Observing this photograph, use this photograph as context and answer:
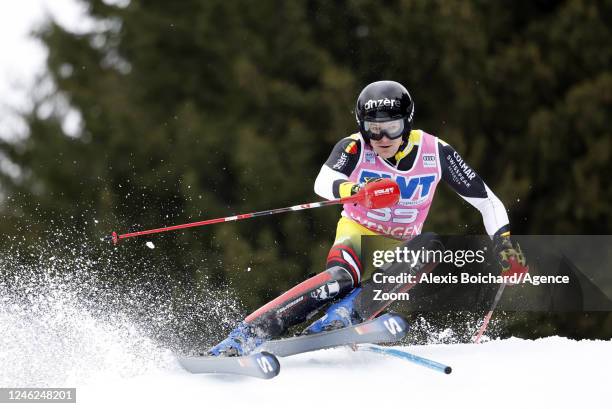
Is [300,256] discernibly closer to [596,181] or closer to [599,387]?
[596,181]

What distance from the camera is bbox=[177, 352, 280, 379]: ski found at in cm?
469

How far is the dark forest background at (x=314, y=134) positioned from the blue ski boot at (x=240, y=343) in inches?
207

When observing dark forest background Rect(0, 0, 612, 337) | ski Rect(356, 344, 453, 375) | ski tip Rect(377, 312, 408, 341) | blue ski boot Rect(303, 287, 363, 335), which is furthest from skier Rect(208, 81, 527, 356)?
dark forest background Rect(0, 0, 612, 337)

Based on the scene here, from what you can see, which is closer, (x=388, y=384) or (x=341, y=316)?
(x=388, y=384)

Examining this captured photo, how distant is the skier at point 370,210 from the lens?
16.7 ft

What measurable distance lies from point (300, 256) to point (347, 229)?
5703mm

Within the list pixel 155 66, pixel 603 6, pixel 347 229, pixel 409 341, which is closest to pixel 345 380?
pixel 347 229

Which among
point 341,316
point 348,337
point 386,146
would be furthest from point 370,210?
point 348,337

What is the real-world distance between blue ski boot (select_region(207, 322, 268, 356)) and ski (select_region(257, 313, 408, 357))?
12 centimetres

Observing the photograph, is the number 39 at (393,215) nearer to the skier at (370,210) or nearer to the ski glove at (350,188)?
the skier at (370,210)

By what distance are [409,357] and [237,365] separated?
2.91 ft

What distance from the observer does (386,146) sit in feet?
17.0

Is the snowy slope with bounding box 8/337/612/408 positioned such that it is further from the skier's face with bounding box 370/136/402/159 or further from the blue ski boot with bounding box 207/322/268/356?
the skier's face with bounding box 370/136/402/159

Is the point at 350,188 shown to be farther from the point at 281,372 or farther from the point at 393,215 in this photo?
the point at 281,372
